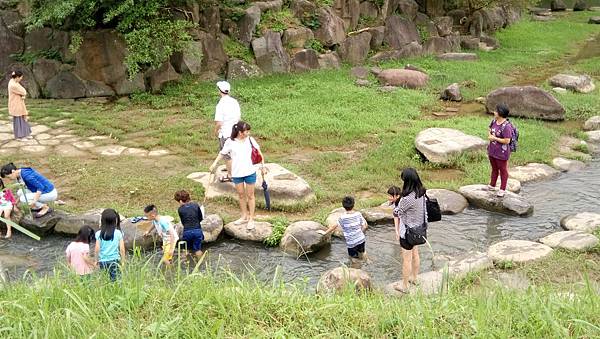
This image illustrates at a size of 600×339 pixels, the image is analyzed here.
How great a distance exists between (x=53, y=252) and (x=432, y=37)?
17.3 m

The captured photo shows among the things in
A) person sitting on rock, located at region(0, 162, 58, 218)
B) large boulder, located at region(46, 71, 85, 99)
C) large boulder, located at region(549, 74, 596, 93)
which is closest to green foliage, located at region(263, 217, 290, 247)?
person sitting on rock, located at region(0, 162, 58, 218)

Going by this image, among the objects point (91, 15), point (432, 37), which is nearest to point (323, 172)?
point (91, 15)

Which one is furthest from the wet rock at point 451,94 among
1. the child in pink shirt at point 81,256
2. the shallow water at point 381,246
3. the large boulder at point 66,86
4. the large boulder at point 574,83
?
the child in pink shirt at point 81,256

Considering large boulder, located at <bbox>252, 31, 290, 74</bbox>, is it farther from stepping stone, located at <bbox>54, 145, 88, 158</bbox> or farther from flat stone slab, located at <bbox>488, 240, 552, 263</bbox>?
flat stone slab, located at <bbox>488, 240, 552, 263</bbox>

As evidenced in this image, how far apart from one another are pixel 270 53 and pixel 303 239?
1061 cm

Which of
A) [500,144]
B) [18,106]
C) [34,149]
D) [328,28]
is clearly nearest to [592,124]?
[500,144]

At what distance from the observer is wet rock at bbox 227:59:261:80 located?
56.4 feet

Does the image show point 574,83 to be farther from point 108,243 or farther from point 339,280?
point 108,243

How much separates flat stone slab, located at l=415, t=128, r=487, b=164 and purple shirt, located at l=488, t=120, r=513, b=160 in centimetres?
168

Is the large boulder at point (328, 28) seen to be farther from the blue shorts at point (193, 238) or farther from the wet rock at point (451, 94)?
the blue shorts at point (193, 238)

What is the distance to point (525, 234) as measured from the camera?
8695 mm

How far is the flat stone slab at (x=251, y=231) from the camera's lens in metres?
8.48

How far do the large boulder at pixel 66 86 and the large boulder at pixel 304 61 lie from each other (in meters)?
6.03

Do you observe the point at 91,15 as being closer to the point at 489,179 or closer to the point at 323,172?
the point at 323,172
